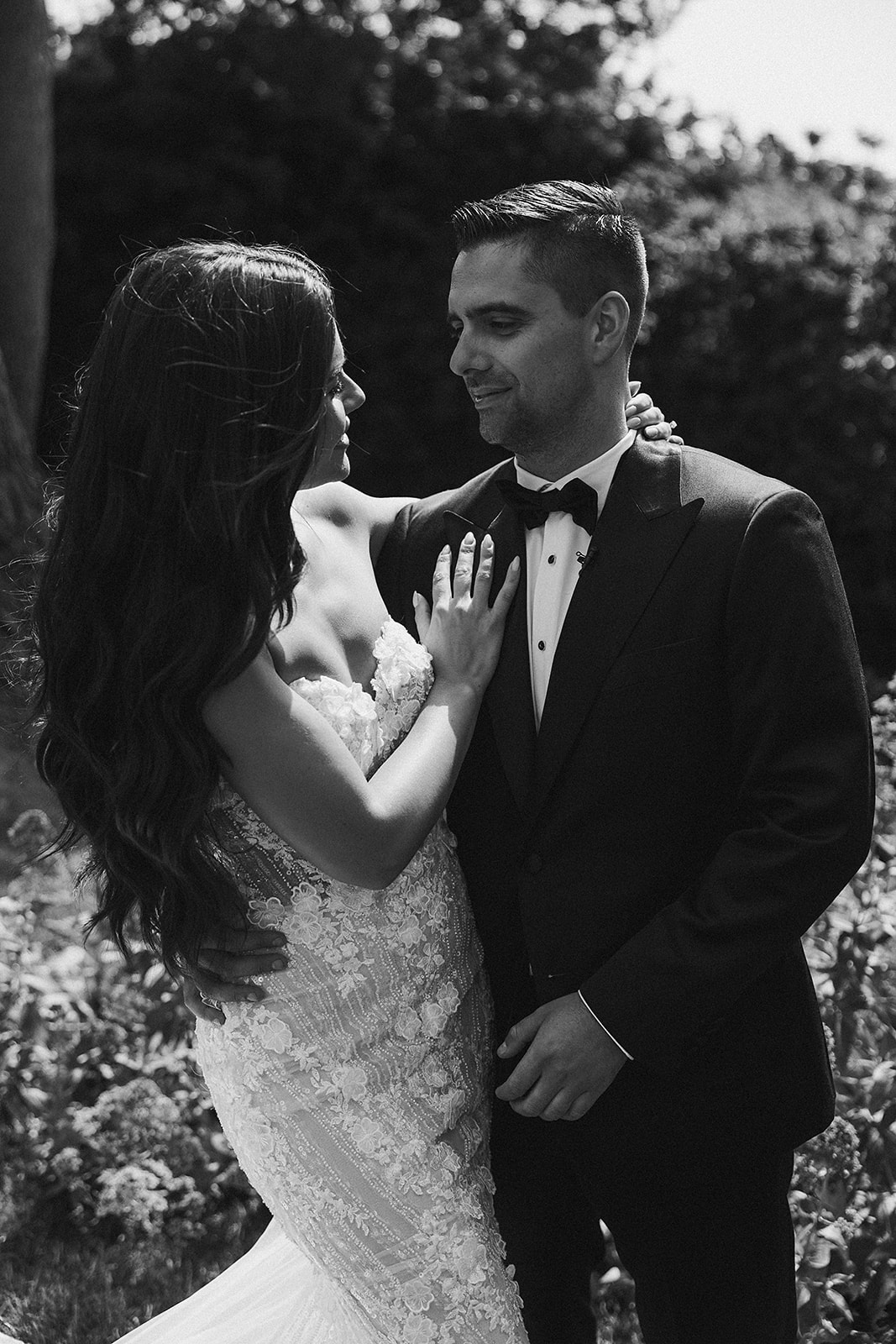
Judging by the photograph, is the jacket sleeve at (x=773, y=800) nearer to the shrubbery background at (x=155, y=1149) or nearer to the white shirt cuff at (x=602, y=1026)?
the white shirt cuff at (x=602, y=1026)

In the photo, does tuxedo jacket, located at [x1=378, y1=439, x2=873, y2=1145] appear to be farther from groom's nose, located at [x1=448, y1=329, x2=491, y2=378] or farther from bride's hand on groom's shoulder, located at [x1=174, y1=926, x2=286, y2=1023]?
bride's hand on groom's shoulder, located at [x1=174, y1=926, x2=286, y2=1023]

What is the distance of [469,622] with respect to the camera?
257 centimetres

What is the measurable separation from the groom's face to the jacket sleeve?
0.45 meters

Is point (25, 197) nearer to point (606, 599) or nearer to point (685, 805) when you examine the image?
point (606, 599)

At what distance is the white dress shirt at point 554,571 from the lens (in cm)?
252

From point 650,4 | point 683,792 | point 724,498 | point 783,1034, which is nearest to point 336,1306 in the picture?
point 783,1034

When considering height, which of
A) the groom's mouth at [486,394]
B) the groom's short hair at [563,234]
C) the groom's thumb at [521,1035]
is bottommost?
the groom's thumb at [521,1035]

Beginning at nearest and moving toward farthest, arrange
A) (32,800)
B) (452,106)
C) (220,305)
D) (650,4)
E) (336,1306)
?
(220,305)
(336,1306)
(32,800)
(452,106)
(650,4)

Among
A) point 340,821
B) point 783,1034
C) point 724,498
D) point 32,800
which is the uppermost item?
point 724,498

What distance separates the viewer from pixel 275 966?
2.42 m

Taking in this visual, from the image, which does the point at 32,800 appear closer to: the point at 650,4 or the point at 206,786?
the point at 206,786

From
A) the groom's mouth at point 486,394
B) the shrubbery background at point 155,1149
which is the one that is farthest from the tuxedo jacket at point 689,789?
the shrubbery background at point 155,1149

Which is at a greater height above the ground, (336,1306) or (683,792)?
(683,792)

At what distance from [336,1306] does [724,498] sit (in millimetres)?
1633
